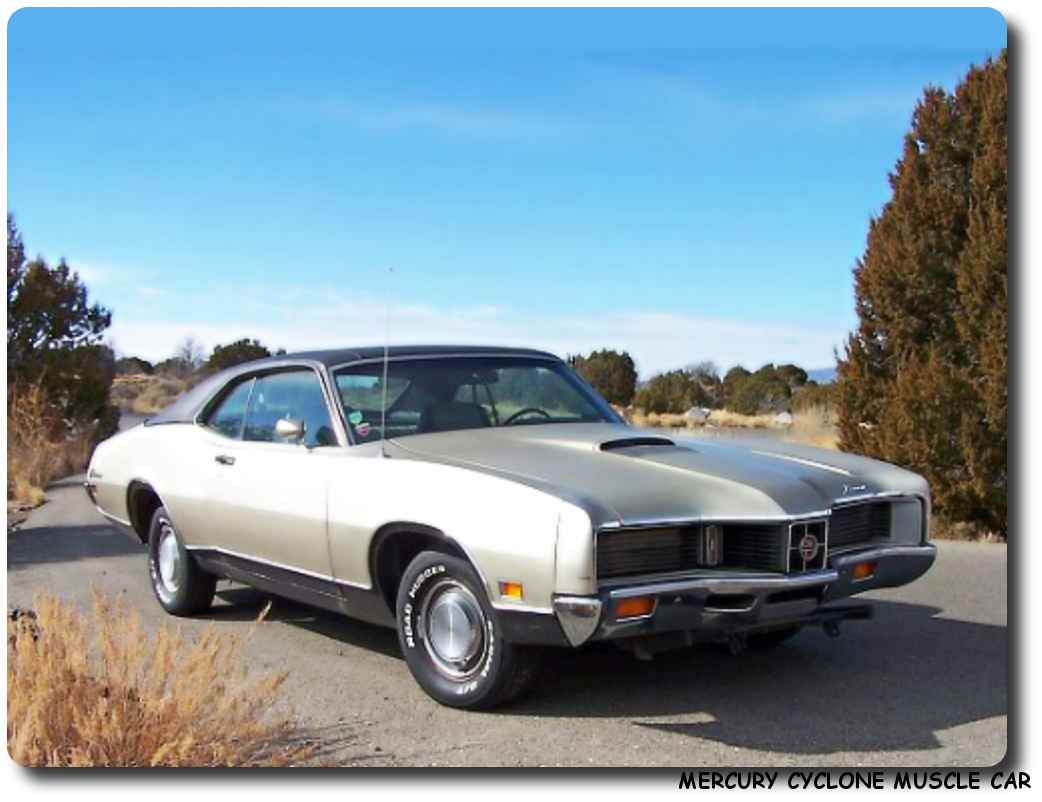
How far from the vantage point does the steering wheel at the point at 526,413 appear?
21.1ft

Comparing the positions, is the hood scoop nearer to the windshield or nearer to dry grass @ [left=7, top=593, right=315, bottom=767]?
the windshield

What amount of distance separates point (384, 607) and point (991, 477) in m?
7.20

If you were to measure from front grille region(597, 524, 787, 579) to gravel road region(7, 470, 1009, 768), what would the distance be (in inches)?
27.2

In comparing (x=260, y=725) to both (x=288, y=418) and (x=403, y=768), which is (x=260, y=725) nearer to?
(x=403, y=768)

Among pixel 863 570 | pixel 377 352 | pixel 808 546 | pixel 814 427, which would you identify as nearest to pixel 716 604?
pixel 808 546

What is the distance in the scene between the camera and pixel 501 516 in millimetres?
4895

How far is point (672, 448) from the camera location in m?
5.86

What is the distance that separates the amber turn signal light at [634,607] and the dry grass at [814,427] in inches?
523

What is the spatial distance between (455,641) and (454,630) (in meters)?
Result: 0.05

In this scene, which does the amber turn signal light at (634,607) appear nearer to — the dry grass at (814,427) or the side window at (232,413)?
the side window at (232,413)

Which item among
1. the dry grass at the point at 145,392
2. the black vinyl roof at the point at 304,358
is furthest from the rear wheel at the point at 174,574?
the dry grass at the point at 145,392

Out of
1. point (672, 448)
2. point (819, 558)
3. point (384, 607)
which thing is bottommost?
point (384, 607)

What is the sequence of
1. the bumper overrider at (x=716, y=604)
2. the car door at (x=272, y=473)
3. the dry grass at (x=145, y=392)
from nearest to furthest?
the bumper overrider at (x=716, y=604) < the car door at (x=272, y=473) < the dry grass at (x=145, y=392)

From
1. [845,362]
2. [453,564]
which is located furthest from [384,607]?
[845,362]
